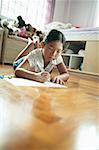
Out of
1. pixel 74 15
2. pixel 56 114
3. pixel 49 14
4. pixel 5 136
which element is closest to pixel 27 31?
pixel 49 14

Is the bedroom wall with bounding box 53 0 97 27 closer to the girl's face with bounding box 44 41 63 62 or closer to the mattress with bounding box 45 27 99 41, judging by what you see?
the mattress with bounding box 45 27 99 41

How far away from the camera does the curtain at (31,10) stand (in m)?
3.72

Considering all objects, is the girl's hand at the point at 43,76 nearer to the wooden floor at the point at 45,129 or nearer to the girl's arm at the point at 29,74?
the girl's arm at the point at 29,74

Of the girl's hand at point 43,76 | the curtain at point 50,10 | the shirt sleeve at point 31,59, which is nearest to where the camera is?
the girl's hand at point 43,76

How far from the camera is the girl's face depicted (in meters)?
1.36

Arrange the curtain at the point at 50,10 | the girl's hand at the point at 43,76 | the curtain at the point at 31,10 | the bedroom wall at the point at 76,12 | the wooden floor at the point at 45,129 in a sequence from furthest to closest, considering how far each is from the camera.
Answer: the curtain at the point at 50,10 < the bedroom wall at the point at 76,12 < the curtain at the point at 31,10 < the girl's hand at the point at 43,76 < the wooden floor at the point at 45,129

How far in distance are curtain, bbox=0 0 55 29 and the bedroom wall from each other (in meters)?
0.19

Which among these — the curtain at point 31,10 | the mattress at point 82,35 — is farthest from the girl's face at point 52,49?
the curtain at point 31,10

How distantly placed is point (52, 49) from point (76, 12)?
310 cm

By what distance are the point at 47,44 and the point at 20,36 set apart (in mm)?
2045

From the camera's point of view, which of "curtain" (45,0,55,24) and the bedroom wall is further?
"curtain" (45,0,55,24)

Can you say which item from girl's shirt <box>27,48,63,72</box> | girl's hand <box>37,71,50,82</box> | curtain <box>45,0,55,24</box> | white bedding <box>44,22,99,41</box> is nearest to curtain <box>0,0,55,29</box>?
curtain <box>45,0,55,24</box>

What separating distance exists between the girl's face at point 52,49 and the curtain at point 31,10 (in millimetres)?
2539

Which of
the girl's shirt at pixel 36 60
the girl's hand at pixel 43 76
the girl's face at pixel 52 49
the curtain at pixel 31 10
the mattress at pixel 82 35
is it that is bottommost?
the girl's hand at pixel 43 76
